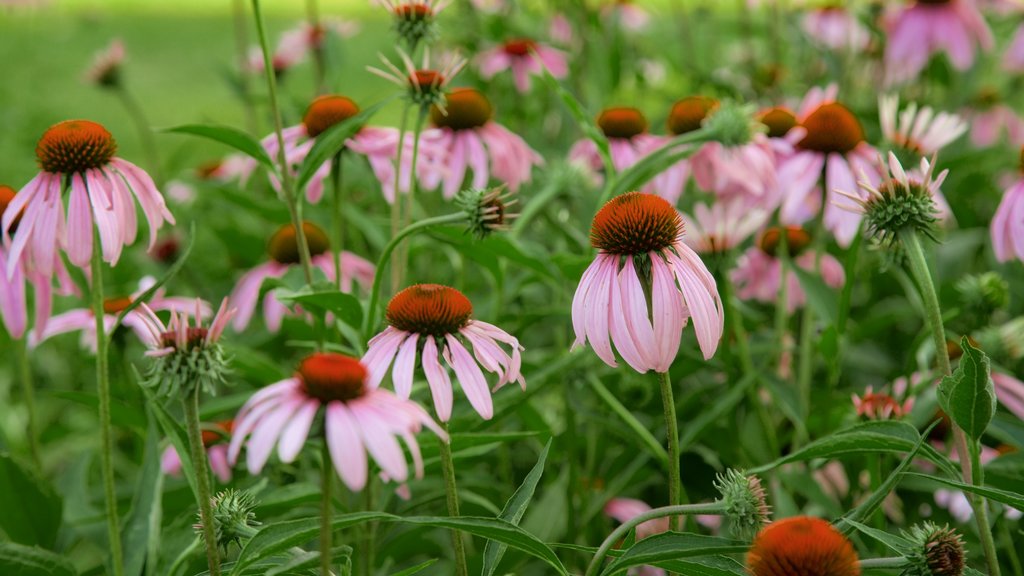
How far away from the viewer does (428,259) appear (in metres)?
1.54

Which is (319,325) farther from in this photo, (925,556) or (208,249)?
(208,249)

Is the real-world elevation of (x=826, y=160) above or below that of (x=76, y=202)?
above

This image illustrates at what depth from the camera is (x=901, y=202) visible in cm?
69

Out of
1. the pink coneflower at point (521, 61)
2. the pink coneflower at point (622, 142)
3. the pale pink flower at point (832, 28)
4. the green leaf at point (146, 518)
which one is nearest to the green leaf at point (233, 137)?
the green leaf at point (146, 518)

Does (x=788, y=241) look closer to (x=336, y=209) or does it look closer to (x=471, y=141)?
(x=471, y=141)

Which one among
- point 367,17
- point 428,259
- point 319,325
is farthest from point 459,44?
point 367,17

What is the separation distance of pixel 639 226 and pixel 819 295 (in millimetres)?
417

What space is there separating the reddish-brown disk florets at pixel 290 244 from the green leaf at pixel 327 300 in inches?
12.6

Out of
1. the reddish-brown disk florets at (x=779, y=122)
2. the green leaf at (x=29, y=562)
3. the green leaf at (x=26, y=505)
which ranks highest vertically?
the reddish-brown disk florets at (x=779, y=122)

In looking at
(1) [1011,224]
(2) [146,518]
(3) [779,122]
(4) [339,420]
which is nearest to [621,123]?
(3) [779,122]

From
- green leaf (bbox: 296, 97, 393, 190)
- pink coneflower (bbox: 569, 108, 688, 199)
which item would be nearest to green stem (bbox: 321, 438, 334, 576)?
green leaf (bbox: 296, 97, 393, 190)

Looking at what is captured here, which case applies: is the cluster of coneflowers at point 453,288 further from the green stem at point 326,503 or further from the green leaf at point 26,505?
the green leaf at point 26,505

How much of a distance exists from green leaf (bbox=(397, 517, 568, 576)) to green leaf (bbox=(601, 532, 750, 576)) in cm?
4

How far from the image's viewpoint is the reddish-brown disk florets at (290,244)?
116 centimetres
